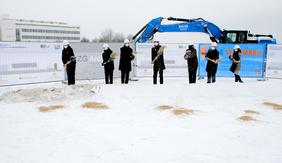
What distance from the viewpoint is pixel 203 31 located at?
1692cm

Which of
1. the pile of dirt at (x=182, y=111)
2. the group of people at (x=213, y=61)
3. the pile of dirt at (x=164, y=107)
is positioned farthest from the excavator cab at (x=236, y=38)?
the pile of dirt at (x=182, y=111)

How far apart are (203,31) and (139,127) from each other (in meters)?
13.1

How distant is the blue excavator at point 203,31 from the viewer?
16766 millimetres

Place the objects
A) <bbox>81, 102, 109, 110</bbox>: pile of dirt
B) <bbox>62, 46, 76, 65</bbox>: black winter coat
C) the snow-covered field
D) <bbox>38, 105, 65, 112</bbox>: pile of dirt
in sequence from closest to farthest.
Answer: the snow-covered field, <bbox>38, 105, 65, 112</bbox>: pile of dirt, <bbox>81, 102, 109, 110</bbox>: pile of dirt, <bbox>62, 46, 76, 65</bbox>: black winter coat

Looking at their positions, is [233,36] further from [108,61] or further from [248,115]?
[248,115]

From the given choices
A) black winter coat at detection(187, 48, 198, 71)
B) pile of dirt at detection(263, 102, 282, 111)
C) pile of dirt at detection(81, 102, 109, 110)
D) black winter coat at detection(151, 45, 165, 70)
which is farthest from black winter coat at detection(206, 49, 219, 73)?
pile of dirt at detection(81, 102, 109, 110)

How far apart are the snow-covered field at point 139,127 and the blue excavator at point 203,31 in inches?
356

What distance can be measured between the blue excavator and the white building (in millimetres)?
73228

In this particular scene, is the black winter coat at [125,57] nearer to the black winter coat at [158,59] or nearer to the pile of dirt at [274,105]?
the black winter coat at [158,59]

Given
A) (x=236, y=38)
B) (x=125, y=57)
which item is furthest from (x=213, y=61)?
(x=236, y=38)

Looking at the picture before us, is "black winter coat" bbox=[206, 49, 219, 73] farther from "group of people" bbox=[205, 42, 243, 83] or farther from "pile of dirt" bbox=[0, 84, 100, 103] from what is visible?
"pile of dirt" bbox=[0, 84, 100, 103]

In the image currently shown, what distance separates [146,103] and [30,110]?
2825mm

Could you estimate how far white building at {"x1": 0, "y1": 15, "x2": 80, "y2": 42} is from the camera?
276ft

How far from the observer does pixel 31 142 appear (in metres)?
4.30
